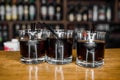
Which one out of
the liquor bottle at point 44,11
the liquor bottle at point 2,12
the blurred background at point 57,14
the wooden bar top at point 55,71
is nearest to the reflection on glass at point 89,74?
the wooden bar top at point 55,71

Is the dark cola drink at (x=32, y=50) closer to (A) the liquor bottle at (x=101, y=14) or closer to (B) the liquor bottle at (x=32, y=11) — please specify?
(B) the liquor bottle at (x=32, y=11)

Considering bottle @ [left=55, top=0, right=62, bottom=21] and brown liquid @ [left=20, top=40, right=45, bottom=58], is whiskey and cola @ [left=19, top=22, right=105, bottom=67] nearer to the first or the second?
brown liquid @ [left=20, top=40, right=45, bottom=58]

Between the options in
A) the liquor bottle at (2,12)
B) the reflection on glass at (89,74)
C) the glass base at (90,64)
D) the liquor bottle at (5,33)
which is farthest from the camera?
the liquor bottle at (5,33)

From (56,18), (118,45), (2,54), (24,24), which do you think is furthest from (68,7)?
(2,54)

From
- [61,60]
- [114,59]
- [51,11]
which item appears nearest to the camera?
[61,60]

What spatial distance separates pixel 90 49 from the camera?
2.74ft

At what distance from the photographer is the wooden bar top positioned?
0.72 meters

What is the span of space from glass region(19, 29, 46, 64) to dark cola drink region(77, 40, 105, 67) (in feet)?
0.52

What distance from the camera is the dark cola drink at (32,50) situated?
34.1 inches

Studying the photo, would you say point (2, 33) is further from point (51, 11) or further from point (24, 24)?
point (51, 11)

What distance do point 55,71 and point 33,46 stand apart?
5.9 inches

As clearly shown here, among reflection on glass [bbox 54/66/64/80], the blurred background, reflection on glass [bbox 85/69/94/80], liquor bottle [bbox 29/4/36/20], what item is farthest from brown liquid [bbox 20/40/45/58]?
liquor bottle [bbox 29/4/36/20]

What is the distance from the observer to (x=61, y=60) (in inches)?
34.1

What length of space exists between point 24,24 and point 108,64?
2625 millimetres
